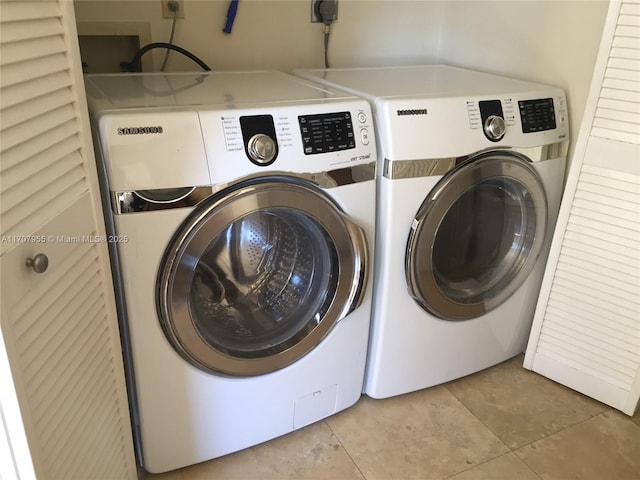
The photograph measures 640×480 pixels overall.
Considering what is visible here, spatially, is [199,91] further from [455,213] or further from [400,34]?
[400,34]

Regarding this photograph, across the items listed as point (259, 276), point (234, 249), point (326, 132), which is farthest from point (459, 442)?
point (326, 132)

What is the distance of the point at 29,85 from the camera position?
841mm

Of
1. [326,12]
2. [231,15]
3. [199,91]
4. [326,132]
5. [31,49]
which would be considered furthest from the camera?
[326,12]

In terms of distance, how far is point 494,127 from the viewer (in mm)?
1460

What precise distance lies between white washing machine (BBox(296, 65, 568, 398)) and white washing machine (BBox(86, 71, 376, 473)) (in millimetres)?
70

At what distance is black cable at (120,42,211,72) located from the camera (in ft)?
5.46

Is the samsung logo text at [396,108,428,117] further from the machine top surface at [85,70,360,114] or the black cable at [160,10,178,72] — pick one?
the black cable at [160,10,178,72]

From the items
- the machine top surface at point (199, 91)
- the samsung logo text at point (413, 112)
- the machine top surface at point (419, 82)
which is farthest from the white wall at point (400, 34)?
the samsung logo text at point (413, 112)

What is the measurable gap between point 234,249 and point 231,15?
833 mm

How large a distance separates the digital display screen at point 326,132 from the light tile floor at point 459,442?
0.81m

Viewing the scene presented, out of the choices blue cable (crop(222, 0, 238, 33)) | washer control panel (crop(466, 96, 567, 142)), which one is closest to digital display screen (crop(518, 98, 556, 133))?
washer control panel (crop(466, 96, 567, 142))

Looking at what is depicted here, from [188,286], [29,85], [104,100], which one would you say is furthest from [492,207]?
[29,85]

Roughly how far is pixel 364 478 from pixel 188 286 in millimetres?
688

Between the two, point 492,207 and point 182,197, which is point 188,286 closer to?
point 182,197
